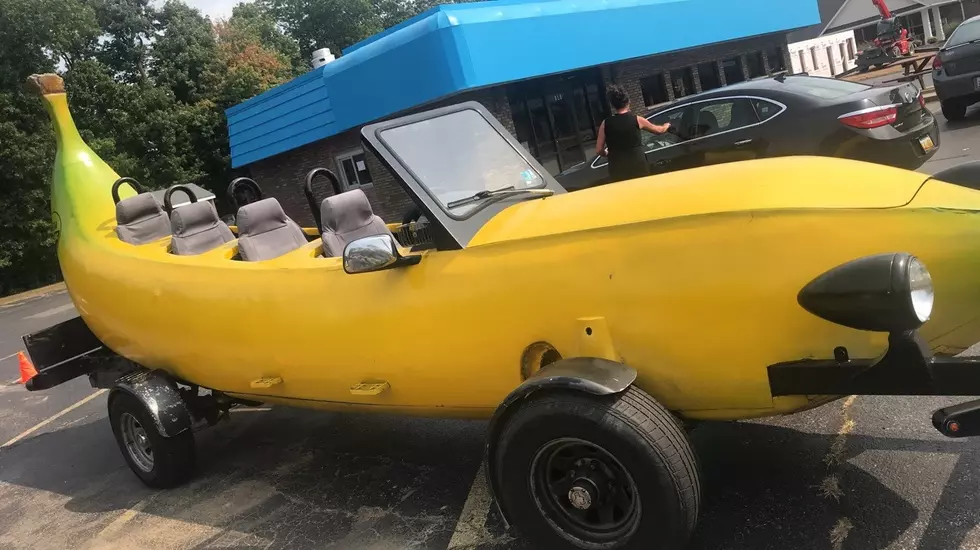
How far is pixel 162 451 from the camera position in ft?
14.9

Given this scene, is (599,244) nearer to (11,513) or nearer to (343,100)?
(11,513)

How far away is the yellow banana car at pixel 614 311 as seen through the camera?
2.35 m

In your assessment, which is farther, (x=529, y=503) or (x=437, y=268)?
(x=437, y=268)

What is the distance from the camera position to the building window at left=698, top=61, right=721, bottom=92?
21672 mm

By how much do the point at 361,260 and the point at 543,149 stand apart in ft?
50.3

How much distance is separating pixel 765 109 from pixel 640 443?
5.82 meters

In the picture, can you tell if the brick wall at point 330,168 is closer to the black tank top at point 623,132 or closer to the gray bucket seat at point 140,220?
the black tank top at point 623,132

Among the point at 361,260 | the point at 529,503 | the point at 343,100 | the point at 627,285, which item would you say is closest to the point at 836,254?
the point at 627,285

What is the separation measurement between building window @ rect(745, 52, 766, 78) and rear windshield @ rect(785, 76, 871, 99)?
55.5ft

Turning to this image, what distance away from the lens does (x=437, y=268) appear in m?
3.15

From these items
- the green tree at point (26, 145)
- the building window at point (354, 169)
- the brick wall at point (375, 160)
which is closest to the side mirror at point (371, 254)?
the brick wall at point (375, 160)

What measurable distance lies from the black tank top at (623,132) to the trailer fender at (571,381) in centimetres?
409

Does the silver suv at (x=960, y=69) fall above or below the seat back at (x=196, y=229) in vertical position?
below

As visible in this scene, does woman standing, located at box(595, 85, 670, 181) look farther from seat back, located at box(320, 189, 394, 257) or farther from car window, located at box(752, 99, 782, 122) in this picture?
seat back, located at box(320, 189, 394, 257)
